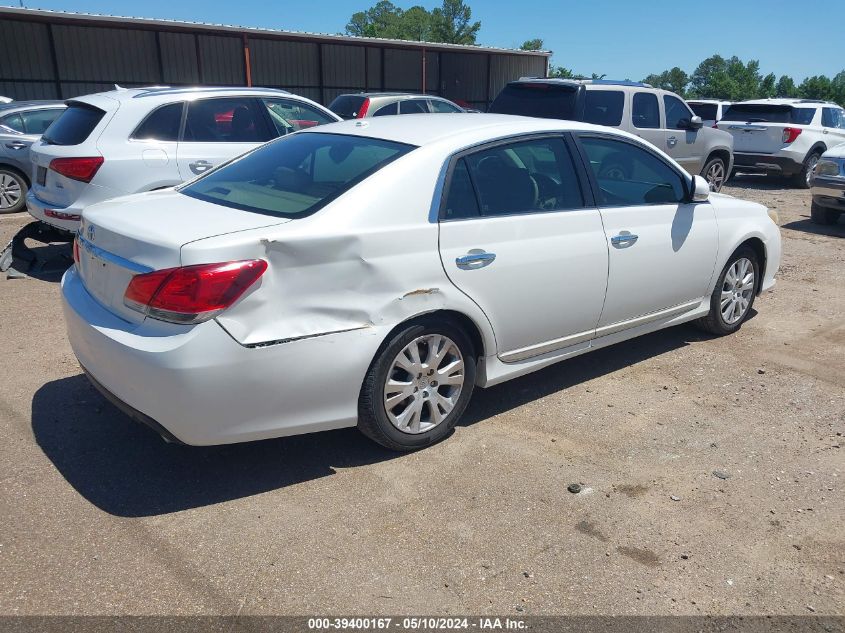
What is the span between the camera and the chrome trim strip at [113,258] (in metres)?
3.25

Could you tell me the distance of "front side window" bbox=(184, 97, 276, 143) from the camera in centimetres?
735

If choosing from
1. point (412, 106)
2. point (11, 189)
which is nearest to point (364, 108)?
point (412, 106)

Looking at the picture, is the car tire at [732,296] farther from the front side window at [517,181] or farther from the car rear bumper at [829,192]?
the car rear bumper at [829,192]

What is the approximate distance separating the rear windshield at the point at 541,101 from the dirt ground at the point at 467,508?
224 inches

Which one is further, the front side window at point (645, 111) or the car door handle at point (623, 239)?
the front side window at point (645, 111)

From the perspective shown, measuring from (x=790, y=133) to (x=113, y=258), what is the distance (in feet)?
48.0

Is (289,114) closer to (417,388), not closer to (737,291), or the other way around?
(737,291)

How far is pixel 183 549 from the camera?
120 inches

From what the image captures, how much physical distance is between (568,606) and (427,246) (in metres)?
1.77

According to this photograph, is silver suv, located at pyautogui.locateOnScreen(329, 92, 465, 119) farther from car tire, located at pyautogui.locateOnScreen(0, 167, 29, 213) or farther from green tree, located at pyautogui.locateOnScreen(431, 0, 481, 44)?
green tree, located at pyautogui.locateOnScreen(431, 0, 481, 44)

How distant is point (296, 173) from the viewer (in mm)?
4027

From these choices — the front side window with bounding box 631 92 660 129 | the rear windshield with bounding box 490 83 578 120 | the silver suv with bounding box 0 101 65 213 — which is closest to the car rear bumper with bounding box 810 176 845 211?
the front side window with bounding box 631 92 660 129

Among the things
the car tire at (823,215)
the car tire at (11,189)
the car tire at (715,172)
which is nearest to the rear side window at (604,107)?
the car tire at (715,172)

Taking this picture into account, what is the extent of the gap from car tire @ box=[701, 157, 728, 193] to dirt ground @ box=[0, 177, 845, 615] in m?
8.36
